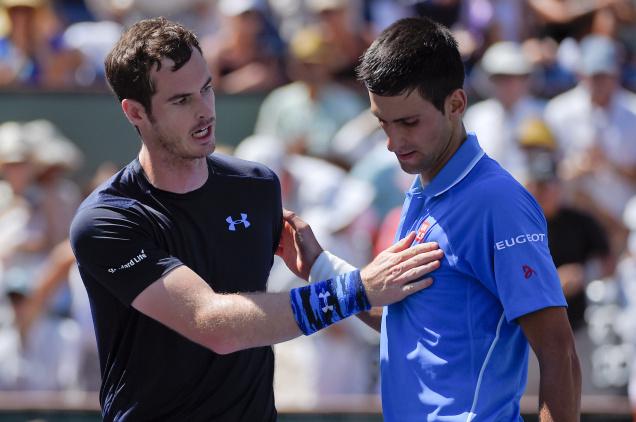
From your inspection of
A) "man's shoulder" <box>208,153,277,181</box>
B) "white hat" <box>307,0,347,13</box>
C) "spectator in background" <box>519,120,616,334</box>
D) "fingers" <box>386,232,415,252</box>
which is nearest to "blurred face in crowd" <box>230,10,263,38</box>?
"white hat" <box>307,0,347,13</box>

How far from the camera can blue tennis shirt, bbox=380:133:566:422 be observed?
10.1 feet

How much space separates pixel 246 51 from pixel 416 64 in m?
5.31

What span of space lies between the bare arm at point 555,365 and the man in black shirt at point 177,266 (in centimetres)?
61

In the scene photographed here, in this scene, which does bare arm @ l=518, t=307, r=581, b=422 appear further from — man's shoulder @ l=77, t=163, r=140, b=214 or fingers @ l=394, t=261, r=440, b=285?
man's shoulder @ l=77, t=163, r=140, b=214

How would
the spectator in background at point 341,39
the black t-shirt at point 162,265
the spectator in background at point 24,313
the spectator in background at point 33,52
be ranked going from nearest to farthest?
the black t-shirt at point 162,265 → the spectator in background at point 24,313 → the spectator in background at point 341,39 → the spectator in background at point 33,52

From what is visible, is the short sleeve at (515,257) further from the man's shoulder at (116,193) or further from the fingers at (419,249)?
the man's shoulder at (116,193)

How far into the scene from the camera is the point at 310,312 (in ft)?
11.1

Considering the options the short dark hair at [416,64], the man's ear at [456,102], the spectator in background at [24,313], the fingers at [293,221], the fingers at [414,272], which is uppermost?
the short dark hair at [416,64]

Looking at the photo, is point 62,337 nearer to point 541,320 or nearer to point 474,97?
point 474,97

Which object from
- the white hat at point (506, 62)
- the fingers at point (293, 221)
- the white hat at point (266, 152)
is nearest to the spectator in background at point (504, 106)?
the white hat at point (506, 62)

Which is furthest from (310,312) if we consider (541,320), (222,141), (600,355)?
(222,141)

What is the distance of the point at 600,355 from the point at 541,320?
153 inches

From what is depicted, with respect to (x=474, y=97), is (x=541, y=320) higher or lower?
lower

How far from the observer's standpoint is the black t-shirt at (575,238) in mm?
6715
